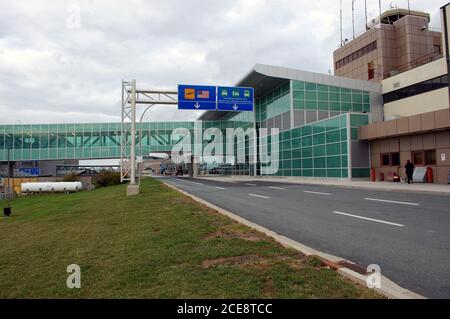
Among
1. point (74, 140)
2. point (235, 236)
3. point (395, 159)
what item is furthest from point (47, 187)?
point (235, 236)

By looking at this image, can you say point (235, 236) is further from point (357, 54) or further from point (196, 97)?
point (357, 54)

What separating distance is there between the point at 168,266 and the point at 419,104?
36.9 metres

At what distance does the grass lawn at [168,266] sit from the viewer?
3.94 meters

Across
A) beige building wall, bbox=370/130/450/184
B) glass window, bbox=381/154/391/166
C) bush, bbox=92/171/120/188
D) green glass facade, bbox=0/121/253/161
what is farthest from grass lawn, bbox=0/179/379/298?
→ green glass facade, bbox=0/121/253/161

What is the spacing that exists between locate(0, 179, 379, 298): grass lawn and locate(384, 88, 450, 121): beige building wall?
31790mm

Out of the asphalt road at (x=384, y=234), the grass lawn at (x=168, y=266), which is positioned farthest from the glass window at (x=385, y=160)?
the grass lawn at (x=168, y=266)

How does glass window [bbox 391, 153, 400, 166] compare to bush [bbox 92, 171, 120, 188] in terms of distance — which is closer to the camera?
glass window [bbox 391, 153, 400, 166]

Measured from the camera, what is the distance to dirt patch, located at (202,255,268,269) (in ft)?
16.1

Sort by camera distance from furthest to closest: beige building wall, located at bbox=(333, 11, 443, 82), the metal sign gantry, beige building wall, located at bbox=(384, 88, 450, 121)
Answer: beige building wall, located at bbox=(333, 11, 443, 82) < beige building wall, located at bbox=(384, 88, 450, 121) < the metal sign gantry

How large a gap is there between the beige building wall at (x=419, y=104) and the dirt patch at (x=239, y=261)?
3218cm

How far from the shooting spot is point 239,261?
5.10 m

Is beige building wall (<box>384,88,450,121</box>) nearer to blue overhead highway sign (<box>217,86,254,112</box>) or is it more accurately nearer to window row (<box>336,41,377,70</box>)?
blue overhead highway sign (<box>217,86,254,112</box>)

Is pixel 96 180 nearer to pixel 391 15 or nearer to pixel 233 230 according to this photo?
pixel 233 230

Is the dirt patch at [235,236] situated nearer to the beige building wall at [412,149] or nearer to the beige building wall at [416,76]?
the beige building wall at [412,149]
